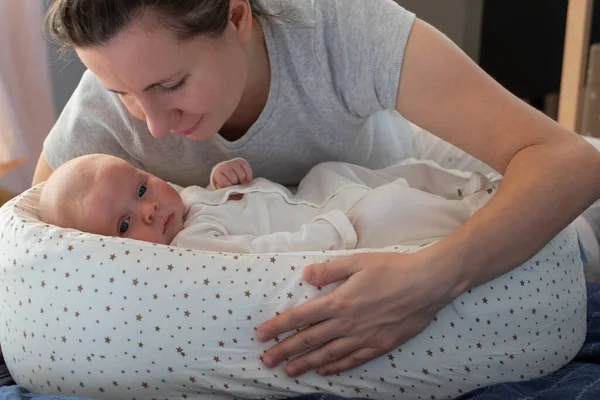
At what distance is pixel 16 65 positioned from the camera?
180 cm

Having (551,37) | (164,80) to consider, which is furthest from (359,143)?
(551,37)

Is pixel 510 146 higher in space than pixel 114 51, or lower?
lower

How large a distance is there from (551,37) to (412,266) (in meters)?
2.25

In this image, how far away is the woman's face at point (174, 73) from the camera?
98 centimetres

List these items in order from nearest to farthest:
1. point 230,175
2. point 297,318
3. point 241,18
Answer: point 297,318, point 241,18, point 230,175

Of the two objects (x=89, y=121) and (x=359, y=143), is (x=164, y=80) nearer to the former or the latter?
(x=89, y=121)

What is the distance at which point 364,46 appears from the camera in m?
1.17

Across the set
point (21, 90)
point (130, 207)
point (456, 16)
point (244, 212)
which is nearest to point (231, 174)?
point (244, 212)

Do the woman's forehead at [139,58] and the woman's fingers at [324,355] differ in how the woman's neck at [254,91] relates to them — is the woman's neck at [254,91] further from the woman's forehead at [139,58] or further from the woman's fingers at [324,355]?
the woman's fingers at [324,355]

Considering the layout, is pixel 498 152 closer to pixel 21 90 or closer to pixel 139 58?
pixel 139 58

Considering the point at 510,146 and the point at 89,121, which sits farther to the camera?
the point at 89,121

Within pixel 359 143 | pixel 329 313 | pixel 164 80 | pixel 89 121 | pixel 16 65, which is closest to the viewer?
pixel 329 313

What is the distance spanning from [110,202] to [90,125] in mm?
310

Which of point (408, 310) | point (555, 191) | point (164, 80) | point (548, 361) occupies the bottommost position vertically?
point (548, 361)
